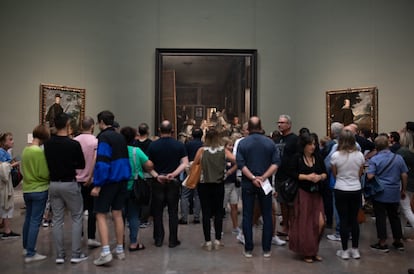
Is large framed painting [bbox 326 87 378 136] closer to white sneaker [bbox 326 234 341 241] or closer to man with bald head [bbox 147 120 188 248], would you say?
white sneaker [bbox 326 234 341 241]

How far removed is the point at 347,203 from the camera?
5152 mm

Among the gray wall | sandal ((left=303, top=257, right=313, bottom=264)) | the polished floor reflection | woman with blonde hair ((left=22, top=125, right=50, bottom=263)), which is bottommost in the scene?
the polished floor reflection

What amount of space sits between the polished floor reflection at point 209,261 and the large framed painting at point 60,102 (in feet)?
15.6

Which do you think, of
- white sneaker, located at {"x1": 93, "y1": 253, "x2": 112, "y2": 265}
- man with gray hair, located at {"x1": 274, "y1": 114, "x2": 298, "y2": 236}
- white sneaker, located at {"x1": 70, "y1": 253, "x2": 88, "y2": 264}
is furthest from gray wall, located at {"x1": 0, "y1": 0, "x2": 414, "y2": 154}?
white sneaker, located at {"x1": 93, "y1": 253, "x2": 112, "y2": 265}

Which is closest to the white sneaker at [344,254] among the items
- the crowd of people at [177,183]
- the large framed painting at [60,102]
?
the crowd of people at [177,183]

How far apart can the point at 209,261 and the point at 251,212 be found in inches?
33.3

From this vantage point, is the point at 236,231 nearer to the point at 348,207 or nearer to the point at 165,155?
the point at 165,155

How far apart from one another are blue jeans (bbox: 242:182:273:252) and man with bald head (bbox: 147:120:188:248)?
106cm

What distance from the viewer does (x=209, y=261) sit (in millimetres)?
5148

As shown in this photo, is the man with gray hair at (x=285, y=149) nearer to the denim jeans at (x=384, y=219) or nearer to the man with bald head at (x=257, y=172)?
the man with bald head at (x=257, y=172)

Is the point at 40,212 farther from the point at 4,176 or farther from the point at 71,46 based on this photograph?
the point at 71,46

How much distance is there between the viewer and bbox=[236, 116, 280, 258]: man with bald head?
521cm

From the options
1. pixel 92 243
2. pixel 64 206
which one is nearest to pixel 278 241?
pixel 92 243

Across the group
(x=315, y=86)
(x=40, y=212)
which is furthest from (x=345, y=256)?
(x=315, y=86)
